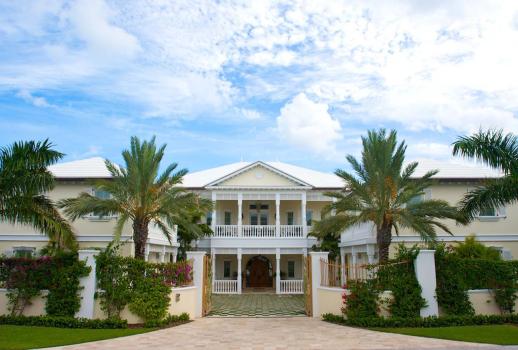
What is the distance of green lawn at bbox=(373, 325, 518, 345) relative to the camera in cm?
1099

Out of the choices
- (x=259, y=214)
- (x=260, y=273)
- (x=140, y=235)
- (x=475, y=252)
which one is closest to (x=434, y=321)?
(x=475, y=252)

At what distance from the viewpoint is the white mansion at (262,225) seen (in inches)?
941

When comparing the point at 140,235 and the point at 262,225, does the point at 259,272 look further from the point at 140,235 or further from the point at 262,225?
the point at 140,235

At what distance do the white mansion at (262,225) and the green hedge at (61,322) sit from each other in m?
8.04

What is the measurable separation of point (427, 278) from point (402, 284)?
774 millimetres

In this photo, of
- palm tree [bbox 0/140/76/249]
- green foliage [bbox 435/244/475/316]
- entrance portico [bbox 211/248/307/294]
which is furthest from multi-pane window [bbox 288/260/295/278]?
palm tree [bbox 0/140/76/249]

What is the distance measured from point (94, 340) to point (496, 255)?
14.1 metres

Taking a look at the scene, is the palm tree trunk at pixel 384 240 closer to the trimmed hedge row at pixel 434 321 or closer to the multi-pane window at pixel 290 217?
the trimmed hedge row at pixel 434 321

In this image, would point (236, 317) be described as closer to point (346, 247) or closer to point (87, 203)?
point (87, 203)

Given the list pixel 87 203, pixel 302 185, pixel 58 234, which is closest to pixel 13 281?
pixel 58 234

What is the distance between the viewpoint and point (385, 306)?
45.7 ft

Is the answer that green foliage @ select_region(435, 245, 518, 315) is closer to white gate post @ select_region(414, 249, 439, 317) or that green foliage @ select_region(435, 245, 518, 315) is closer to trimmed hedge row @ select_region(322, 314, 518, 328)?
white gate post @ select_region(414, 249, 439, 317)

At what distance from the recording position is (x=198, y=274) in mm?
16953

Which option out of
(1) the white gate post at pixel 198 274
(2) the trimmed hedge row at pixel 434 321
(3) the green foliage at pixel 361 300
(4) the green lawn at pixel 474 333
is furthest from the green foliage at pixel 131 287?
(4) the green lawn at pixel 474 333
